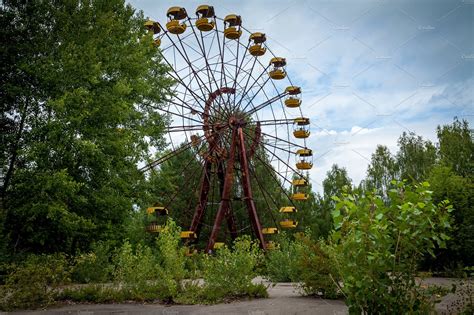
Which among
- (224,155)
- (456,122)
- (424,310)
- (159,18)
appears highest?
(159,18)

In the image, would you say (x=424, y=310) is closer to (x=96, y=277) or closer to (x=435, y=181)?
(x=96, y=277)

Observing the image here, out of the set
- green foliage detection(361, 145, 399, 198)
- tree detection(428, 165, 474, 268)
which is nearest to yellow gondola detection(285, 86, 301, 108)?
tree detection(428, 165, 474, 268)

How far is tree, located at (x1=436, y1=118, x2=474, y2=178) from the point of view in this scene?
2295 cm

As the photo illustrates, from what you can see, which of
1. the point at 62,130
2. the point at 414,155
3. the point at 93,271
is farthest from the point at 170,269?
the point at 414,155

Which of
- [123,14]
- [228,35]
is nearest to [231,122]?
[228,35]

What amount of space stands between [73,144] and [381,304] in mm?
8553

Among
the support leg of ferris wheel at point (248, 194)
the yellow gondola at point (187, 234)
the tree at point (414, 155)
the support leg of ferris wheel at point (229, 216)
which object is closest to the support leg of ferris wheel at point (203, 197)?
the support leg of ferris wheel at point (229, 216)

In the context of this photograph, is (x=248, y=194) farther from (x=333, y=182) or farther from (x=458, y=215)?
(x=333, y=182)

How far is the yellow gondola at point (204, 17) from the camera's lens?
18.3 m

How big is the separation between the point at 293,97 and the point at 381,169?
13588 millimetres

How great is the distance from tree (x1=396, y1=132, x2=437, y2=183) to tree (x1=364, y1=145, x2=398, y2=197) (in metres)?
0.58

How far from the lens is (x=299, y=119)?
69.5 ft

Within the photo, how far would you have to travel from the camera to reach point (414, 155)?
30.8 metres

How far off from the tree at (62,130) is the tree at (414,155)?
23265mm
